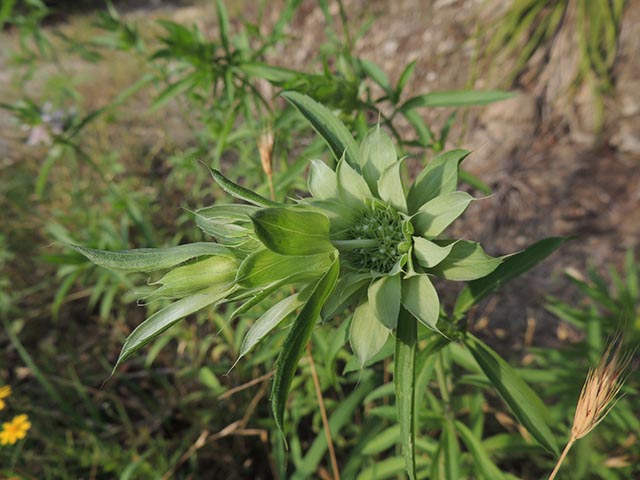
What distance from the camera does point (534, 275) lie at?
2.84 m

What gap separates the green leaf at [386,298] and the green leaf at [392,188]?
11cm

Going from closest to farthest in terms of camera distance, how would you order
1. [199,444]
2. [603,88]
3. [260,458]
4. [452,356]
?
[452,356]
[199,444]
[260,458]
[603,88]

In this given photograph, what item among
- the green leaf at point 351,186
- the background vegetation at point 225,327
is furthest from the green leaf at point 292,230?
the background vegetation at point 225,327

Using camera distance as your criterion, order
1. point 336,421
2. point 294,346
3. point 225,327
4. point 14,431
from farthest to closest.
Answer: point 225,327 → point 14,431 → point 336,421 → point 294,346

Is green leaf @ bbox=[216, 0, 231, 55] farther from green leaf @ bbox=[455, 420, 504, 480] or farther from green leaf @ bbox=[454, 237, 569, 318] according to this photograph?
green leaf @ bbox=[455, 420, 504, 480]

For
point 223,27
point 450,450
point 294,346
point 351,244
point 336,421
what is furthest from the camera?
point 223,27

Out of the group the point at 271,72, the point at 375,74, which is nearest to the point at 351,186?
the point at 271,72

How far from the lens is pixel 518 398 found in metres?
0.89

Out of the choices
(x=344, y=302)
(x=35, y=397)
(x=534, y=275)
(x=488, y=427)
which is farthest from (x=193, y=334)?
(x=534, y=275)

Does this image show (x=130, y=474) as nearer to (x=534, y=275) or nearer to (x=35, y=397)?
(x=35, y=397)

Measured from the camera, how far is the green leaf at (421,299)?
69 centimetres

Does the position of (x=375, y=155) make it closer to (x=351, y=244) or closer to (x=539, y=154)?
(x=351, y=244)

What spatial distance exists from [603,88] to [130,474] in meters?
3.34

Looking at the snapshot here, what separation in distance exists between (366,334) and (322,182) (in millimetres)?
255
